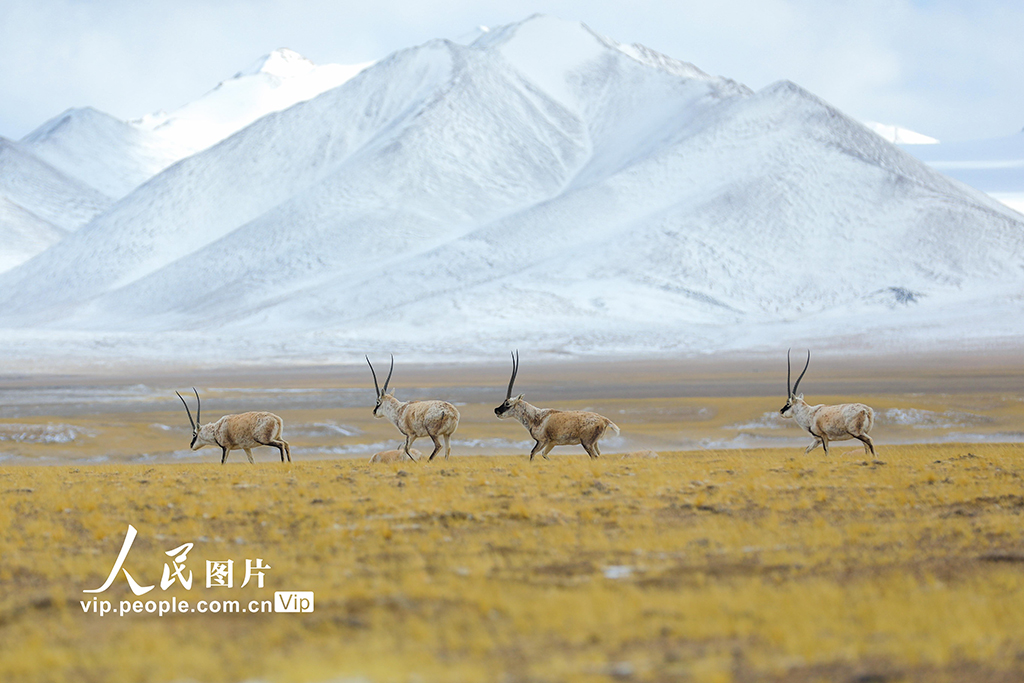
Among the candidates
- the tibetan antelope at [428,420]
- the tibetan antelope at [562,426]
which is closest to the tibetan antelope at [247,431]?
the tibetan antelope at [428,420]

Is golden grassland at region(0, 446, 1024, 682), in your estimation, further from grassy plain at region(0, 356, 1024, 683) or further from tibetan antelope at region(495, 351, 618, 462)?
tibetan antelope at region(495, 351, 618, 462)

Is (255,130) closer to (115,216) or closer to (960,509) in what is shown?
(115,216)

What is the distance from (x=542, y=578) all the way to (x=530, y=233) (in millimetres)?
133033

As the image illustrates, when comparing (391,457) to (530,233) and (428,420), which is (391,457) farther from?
(530,233)

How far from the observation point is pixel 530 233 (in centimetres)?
14012

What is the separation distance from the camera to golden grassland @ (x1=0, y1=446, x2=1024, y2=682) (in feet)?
20.3

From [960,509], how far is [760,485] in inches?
107

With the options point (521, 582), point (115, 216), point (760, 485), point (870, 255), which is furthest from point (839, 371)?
point (115, 216)

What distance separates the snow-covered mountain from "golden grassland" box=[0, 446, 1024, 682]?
2861 inches

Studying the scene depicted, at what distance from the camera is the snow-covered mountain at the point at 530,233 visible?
10600 cm

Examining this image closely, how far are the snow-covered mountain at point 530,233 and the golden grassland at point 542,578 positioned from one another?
72.7m

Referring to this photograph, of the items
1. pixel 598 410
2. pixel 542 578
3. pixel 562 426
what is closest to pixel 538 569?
pixel 542 578

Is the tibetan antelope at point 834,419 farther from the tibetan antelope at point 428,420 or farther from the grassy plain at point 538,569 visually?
the tibetan antelope at point 428,420

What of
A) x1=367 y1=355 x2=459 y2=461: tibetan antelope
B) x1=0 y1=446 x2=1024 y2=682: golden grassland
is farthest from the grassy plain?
x1=367 y1=355 x2=459 y2=461: tibetan antelope
